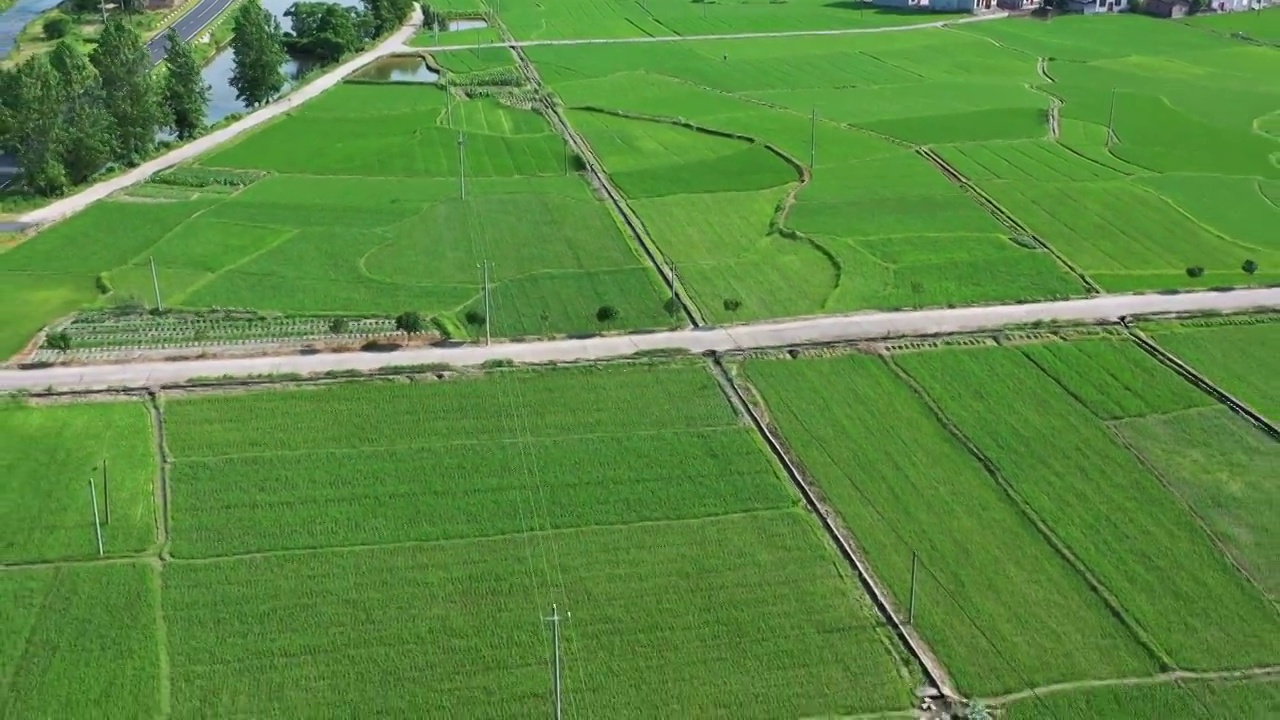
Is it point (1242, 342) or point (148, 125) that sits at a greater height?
point (148, 125)

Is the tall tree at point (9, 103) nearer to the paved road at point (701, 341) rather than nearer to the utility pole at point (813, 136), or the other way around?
the paved road at point (701, 341)

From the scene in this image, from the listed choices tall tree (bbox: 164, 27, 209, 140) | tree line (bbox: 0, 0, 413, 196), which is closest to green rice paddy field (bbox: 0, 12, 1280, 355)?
tree line (bbox: 0, 0, 413, 196)

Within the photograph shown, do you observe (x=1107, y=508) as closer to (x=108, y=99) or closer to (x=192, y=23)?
(x=108, y=99)

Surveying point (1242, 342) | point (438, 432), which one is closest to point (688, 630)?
point (438, 432)

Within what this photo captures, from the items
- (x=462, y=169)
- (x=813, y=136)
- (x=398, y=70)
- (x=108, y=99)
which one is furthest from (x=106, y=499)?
(x=398, y=70)

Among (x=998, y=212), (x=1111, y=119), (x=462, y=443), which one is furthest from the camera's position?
(x=1111, y=119)

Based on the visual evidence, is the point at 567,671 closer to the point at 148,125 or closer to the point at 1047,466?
the point at 1047,466

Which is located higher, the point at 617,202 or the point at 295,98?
the point at 295,98
